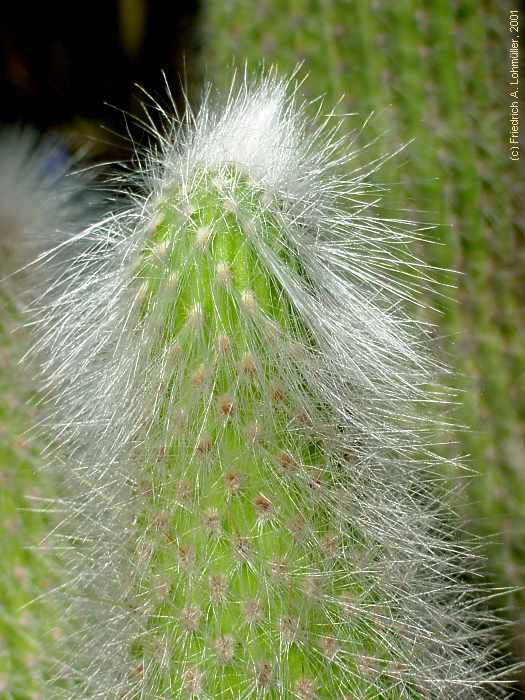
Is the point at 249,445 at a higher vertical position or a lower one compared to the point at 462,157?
lower

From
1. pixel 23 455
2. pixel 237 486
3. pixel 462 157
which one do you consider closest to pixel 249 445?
pixel 237 486

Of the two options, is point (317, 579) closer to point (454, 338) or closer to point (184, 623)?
point (184, 623)

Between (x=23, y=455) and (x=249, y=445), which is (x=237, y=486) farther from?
(x=23, y=455)

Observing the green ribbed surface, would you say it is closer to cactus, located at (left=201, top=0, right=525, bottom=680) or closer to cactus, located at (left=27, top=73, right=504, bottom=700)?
cactus, located at (left=27, top=73, right=504, bottom=700)

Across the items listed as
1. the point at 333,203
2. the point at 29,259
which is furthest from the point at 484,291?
the point at 29,259

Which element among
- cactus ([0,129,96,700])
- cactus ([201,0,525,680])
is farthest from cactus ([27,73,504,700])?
cactus ([201,0,525,680])
